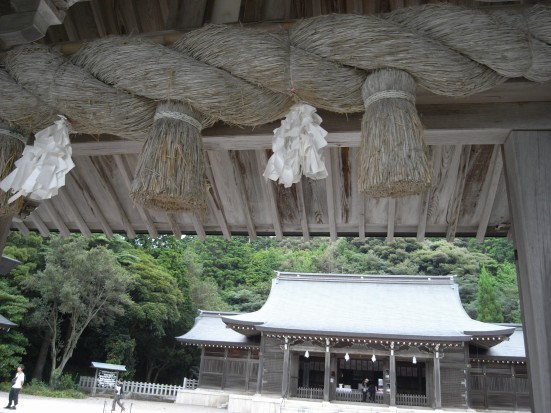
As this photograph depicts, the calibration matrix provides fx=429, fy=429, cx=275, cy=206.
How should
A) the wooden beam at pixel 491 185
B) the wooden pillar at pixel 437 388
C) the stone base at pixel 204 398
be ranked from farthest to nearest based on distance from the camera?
the stone base at pixel 204 398 → the wooden pillar at pixel 437 388 → the wooden beam at pixel 491 185

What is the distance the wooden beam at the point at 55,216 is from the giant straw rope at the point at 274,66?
119cm

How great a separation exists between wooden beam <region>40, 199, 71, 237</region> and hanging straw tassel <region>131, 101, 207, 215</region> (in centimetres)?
142

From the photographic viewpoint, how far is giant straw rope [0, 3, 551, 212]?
3.37ft

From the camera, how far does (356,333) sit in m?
Result: 12.5

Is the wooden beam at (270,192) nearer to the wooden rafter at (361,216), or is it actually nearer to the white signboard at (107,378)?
the wooden rafter at (361,216)

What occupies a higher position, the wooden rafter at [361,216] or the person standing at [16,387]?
the wooden rafter at [361,216]

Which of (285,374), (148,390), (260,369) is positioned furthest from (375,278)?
(148,390)

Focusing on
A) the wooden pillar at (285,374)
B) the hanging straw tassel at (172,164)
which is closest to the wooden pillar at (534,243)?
the hanging straw tassel at (172,164)

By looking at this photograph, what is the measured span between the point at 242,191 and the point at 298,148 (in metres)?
0.91

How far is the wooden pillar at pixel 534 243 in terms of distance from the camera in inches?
42.9

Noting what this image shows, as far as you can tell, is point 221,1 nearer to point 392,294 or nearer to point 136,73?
point 136,73

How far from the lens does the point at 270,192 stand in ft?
6.58

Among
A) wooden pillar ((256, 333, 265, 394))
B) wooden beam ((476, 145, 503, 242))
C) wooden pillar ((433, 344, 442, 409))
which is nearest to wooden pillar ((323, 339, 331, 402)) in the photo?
wooden pillar ((256, 333, 265, 394))

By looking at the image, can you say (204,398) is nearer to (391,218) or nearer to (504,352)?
(504,352)
